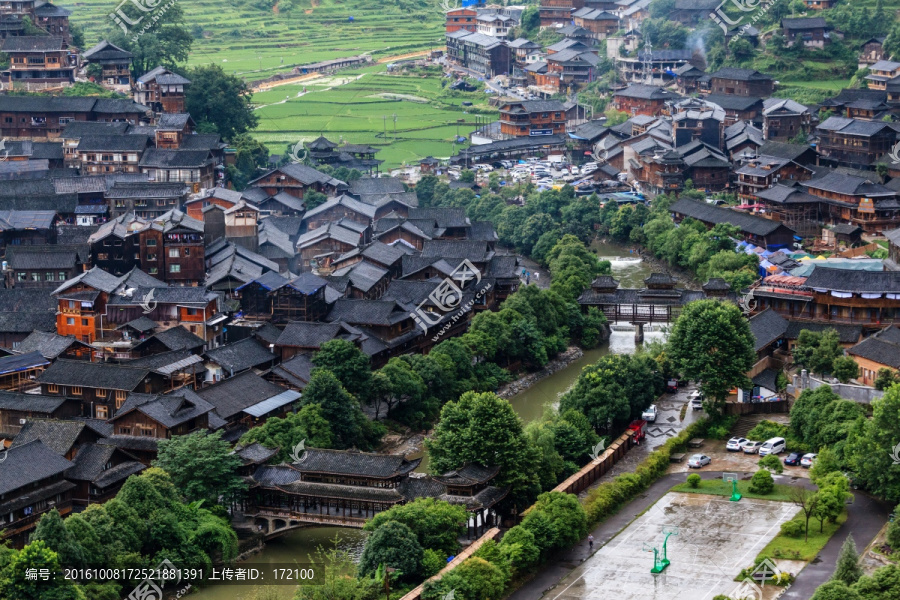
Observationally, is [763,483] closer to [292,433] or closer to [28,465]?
[292,433]

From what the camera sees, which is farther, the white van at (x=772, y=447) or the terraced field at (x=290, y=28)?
the terraced field at (x=290, y=28)

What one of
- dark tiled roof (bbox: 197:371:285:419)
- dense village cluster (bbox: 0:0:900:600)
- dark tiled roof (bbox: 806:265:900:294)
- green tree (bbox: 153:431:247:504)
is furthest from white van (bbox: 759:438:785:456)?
green tree (bbox: 153:431:247:504)

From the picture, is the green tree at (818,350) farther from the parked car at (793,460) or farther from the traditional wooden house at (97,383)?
the traditional wooden house at (97,383)

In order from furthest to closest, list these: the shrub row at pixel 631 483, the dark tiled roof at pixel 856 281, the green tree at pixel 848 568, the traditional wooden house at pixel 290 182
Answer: the traditional wooden house at pixel 290 182, the dark tiled roof at pixel 856 281, the shrub row at pixel 631 483, the green tree at pixel 848 568

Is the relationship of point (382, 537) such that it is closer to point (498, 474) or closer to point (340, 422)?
point (498, 474)

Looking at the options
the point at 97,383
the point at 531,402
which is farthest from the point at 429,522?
the point at 531,402

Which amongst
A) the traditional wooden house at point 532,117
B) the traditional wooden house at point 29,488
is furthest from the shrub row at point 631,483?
the traditional wooden house at point 532,117
